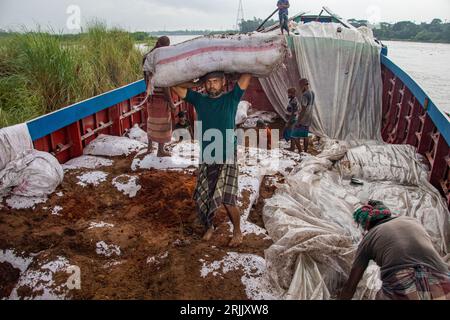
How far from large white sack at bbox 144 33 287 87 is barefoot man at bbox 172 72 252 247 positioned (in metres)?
0.08

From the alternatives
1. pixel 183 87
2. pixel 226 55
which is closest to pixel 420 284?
pixel 226 55

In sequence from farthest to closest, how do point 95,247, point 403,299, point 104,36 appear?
point 104,36 < point 95,247 < point 403,299

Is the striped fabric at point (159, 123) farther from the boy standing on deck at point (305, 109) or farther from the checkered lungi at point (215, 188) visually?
the boy standing on deck at point (305, 109)

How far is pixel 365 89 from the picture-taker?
6.99m

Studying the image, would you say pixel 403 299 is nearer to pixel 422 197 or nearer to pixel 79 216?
pixel 422 197

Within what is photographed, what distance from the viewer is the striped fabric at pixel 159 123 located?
14.3 feet

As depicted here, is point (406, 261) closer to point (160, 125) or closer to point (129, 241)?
point (129, 241)

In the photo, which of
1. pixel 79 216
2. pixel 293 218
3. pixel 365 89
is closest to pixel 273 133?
pixel 365 89

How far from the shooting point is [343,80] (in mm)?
7078

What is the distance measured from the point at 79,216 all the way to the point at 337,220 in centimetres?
241

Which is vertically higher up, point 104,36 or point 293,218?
point 104,36

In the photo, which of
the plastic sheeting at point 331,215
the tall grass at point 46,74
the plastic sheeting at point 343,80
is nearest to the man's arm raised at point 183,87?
the plastic sheeting at point 331,215

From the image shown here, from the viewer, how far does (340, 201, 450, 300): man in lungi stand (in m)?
1.91

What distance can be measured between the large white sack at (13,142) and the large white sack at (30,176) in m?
0.05
